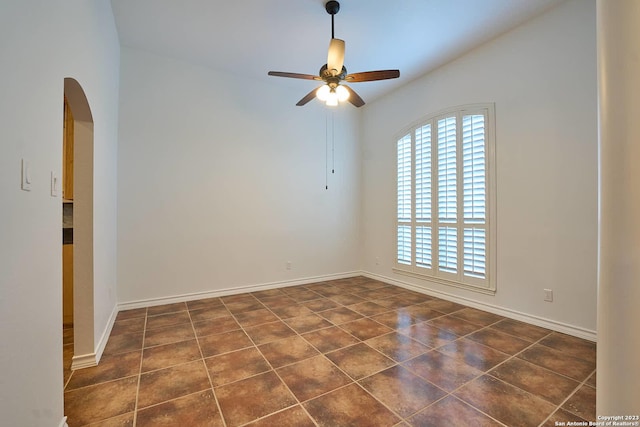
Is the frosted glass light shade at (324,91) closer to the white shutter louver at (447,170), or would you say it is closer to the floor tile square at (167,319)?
the white shutter louver at (447,170)

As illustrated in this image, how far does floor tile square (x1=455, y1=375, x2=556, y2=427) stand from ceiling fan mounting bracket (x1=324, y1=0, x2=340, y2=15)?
11.0ft

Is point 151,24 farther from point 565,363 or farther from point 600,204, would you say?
point 565,363

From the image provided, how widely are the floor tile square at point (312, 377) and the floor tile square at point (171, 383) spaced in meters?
0.56

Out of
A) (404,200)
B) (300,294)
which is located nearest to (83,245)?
(300,294)

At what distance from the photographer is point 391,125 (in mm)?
4723

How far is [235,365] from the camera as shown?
2.19m

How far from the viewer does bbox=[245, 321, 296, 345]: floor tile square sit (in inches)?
104

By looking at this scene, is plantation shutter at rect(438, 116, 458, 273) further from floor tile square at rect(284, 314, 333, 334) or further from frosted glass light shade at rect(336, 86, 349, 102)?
floor tile square at rect(284, 314, 333, 334)

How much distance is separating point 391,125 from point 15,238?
4.63 meters

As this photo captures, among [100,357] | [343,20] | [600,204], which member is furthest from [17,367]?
[343,20]

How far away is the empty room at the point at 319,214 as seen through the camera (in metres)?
1.07

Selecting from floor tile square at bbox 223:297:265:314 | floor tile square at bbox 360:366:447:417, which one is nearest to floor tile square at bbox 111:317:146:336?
floor tile square at bbox 223:297:265:314

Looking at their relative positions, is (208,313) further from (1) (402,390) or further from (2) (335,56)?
(2) (335,56)

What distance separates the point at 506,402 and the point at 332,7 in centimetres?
345
